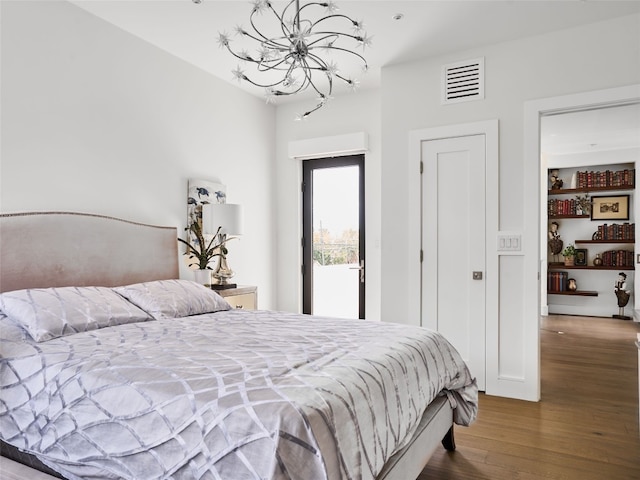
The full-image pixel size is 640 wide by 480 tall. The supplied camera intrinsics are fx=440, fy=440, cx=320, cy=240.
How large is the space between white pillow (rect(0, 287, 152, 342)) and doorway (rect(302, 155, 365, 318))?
261 centimetres

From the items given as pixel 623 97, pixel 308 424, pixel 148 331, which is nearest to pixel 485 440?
pixel 308 424

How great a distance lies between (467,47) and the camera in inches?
139

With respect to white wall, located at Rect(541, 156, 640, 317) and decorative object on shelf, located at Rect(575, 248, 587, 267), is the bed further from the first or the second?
decorative object on shelf, located at Rect(575, 248, 587, 267)

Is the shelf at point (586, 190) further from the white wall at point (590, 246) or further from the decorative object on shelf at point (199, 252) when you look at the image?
the decorative object on shelf at point (199, 252)

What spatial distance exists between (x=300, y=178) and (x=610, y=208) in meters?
5.30

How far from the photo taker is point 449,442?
2.44 meters

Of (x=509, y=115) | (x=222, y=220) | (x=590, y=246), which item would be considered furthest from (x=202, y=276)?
(x=590, y=246)

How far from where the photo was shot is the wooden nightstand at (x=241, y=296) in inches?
146

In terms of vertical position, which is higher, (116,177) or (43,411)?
(116,177)

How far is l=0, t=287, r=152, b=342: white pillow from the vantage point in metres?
2.09

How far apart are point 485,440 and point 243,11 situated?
3.15 metres

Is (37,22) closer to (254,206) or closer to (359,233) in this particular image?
(254,206)

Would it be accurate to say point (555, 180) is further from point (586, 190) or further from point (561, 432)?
point (561, 432)

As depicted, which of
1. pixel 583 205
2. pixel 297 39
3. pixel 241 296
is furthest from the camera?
pixel 583 205
